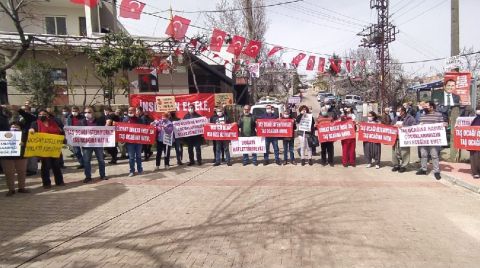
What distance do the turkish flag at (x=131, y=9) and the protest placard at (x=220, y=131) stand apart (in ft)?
15.0

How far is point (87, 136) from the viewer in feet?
31.1

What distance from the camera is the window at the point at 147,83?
78.3 ft

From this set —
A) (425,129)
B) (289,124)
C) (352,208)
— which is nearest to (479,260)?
(352,208)

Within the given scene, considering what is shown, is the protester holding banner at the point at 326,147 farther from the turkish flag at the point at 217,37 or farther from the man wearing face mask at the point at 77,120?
the man wearing face mask at the point at 77,120

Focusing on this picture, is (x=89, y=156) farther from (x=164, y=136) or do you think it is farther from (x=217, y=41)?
(x=217, y=41)

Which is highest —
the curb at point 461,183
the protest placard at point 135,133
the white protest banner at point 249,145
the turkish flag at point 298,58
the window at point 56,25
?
the window at point 56,25

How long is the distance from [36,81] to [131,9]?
8972 millimetres

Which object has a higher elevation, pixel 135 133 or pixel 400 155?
pixel 135 133

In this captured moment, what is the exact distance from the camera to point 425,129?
9.52 metres

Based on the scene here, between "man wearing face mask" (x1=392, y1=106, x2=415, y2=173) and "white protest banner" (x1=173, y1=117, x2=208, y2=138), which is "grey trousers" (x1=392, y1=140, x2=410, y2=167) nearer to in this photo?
"man wearing face mask" (x1=392, y1=106, x2=415, y2=173)

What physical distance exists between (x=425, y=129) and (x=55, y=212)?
845 cm

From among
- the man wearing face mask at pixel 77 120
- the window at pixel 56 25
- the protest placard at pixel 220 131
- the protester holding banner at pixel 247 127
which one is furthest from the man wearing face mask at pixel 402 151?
the window at pixel 56 25

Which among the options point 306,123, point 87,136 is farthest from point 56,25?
point 306,123

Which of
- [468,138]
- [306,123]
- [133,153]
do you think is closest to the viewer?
[468,138]
